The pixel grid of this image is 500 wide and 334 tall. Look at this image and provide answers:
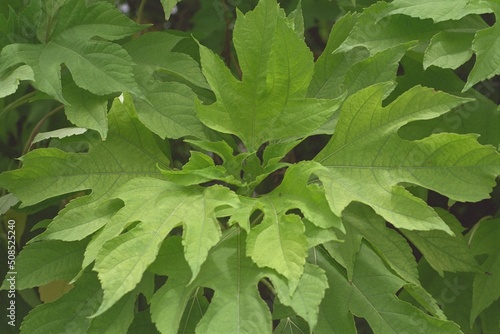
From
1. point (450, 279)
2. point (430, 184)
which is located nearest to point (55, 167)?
point (430, 184)

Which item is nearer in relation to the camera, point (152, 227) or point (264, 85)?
point (152, 227)

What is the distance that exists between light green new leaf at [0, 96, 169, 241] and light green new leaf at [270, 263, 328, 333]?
11.4 inches

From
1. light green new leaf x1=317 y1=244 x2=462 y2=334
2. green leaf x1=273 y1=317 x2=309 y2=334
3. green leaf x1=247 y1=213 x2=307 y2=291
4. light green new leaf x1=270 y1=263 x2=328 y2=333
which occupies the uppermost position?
green leaf x1=247 y1=213 x2=307 y2=291

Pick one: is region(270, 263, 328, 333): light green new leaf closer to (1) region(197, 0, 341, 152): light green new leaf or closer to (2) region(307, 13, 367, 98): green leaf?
(1) region(197, 0, 341, 152): light green new leaf

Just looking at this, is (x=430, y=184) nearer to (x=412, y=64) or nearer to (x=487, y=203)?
(x=412, y=64)

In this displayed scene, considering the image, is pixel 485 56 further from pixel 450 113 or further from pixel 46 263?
pixel 46 263

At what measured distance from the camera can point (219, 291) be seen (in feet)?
2.82

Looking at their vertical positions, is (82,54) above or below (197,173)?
above

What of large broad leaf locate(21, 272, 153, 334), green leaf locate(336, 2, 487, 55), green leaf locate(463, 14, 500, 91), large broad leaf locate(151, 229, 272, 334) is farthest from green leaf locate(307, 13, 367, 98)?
large broad leaf locate(21, 272, 153, 334)

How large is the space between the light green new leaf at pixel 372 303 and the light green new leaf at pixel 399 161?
0.12m

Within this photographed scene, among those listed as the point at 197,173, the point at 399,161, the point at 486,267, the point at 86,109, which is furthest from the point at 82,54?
the point at 486,267

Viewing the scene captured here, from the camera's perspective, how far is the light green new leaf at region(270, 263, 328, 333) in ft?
2.56

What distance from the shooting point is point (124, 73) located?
1005 mm

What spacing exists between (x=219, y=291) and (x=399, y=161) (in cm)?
32
